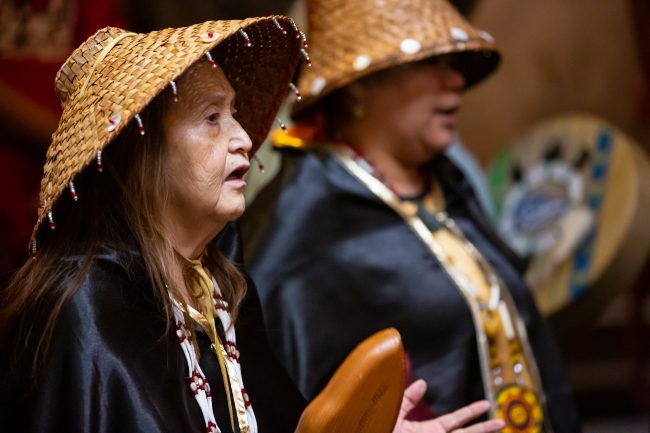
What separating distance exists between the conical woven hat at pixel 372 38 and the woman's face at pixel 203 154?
864 mm

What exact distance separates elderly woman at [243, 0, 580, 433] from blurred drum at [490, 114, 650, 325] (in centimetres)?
51

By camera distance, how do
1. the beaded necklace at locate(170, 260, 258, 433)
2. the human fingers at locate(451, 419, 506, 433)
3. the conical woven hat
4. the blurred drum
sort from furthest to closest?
the blurred drum → the conical woven hat → the human fingers at locate(451, 419, 506, 433) → the beaded necklace at locate(170, 260, 258, 433)

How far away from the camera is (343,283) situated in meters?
2.37

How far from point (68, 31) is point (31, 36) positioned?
100mm

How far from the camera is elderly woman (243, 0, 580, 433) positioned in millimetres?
2350

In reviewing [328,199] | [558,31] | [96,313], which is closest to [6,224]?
[328,199]

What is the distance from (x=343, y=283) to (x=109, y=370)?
987 millimetres

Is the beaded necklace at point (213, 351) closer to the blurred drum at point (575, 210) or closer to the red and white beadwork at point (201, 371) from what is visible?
the red and white beadwork at point (201, 371)

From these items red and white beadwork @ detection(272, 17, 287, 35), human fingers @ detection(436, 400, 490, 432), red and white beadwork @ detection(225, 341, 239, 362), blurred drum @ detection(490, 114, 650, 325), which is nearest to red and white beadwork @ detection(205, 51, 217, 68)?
red and white beadwork @ detection(272, 17, 287, 35)

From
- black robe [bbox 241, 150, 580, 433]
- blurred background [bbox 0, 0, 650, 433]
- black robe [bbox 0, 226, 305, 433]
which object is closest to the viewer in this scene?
black robe [bbox 0, 226, 305, 433]

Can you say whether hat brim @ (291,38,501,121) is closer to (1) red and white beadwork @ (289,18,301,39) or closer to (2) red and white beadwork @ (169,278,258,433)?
(1) red and white beadwork @ (289,18,301,39)

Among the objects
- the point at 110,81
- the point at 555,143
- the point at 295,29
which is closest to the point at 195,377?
the point at 110,81

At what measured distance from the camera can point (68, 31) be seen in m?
2.94

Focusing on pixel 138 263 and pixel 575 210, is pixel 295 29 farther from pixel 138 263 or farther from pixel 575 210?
pixel 575 210
